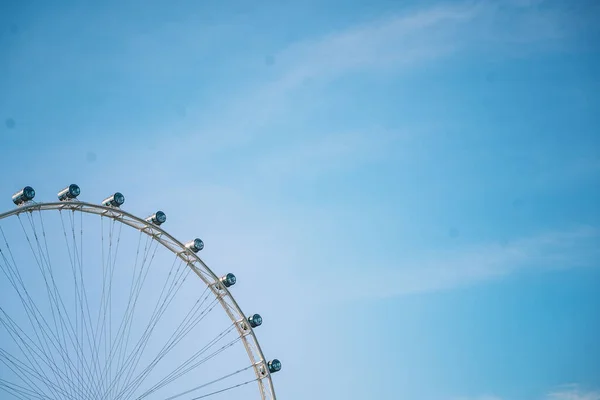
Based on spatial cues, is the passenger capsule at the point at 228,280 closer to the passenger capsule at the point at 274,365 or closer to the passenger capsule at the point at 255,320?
the passenger capsule at the point at 255,320

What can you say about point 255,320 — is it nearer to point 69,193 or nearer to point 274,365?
point 274,365

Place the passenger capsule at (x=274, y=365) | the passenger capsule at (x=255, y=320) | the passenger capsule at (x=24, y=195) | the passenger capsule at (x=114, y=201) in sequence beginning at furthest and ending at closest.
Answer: the passenger capsule at (x=255, y=320)
the passenger capsule at (x=274, y=365)
the passenger capsule at (x=114, y=201)
the passenger capsule at (x=24, y=195)

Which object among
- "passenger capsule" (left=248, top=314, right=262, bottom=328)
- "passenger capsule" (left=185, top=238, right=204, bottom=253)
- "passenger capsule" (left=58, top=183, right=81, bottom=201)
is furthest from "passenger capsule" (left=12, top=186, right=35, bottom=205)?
"passenger capsule" (left=248, top=314, right=262, bottom=328)

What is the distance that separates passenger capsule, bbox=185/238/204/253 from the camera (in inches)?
2046

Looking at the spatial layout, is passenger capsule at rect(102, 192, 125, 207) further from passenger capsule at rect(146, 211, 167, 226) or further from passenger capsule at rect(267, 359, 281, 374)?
passenger capsule at rect(267, 359, 281, 374)

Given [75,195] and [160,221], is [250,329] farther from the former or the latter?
[75,195]

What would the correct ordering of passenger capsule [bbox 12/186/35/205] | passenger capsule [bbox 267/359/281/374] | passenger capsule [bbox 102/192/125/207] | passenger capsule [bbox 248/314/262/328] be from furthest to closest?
passenger capsule [bbox 248/314/262/328] → passenger capsule [bbox 267/359/281/374] → passenger capsule [bbox 102/192/125/207] → passenger capsule [bbox 12/186/35/205]

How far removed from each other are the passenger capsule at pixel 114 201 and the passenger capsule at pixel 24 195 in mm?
5684

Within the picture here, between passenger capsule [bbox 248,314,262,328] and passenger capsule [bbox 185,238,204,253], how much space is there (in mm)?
5919

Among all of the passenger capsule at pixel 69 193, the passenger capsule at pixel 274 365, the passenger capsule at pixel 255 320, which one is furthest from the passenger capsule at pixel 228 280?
the passenger capsule at pixel 69 193

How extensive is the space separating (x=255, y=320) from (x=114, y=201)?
1295 centimetres

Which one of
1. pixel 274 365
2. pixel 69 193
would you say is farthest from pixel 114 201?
pixel 274 365

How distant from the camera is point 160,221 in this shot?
50.3 m

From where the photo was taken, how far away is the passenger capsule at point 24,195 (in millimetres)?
42594
